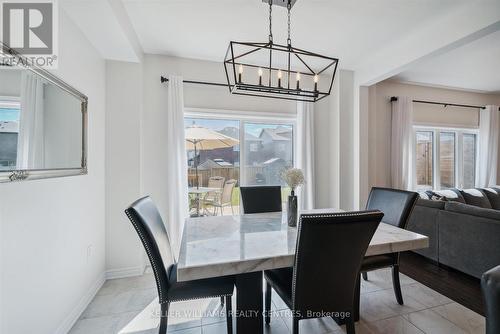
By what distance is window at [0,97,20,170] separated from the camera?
43.3 inches

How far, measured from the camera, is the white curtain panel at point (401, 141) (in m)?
3.71

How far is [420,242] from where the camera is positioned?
1.56 meters

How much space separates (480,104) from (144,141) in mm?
6229

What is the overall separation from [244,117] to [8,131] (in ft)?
7.90

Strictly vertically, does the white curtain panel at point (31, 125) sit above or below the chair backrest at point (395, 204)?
above

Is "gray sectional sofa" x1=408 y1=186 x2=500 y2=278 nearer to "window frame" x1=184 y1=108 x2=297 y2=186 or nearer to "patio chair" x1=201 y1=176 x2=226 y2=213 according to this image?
"window frame" x1=184 y1=108 x2=297 y2=186

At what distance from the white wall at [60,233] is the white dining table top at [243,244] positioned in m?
0.87

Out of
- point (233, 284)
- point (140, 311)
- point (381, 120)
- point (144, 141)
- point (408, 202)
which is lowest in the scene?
point (140, 311)

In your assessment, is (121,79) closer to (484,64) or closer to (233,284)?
(233,284)

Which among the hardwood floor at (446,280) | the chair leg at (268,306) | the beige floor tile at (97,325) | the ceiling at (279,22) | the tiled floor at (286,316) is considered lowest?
the beige floor tile at (97,325)

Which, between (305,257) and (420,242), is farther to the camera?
(420,242)

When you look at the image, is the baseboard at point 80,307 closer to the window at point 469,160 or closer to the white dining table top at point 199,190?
the white dining table top at point 199,190

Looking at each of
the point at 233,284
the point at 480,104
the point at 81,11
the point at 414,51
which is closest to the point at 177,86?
the point at 81,11

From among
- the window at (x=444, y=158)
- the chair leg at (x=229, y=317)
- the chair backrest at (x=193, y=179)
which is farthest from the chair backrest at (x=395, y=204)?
the window at (x=444, y=158)
